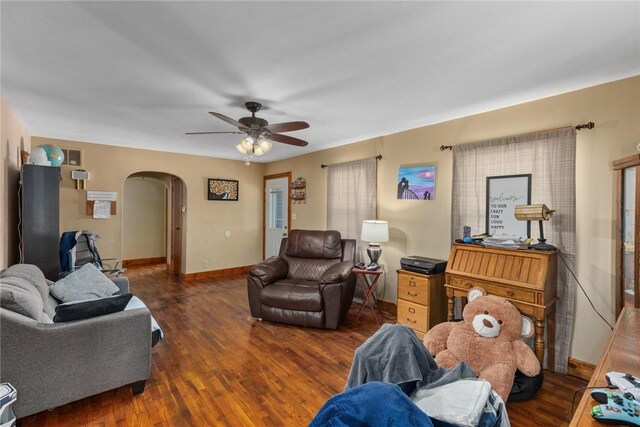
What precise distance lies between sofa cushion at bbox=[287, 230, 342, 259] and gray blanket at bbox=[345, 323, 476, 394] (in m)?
2.61

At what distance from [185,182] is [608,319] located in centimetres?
590

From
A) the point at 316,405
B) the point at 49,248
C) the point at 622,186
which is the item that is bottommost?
the point at 316,405

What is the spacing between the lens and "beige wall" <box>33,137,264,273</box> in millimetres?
4559

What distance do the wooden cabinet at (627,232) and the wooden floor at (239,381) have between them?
2.80ft

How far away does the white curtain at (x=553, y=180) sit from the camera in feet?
8.09

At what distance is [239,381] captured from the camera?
2326mm

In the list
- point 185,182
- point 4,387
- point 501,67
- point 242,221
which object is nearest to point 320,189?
point 242,221

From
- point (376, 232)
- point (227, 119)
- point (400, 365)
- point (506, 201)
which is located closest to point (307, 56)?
point (227, 119)

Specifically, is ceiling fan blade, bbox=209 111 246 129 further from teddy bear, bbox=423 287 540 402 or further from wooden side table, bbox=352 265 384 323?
teddy bear, bbox=423 287 540 402

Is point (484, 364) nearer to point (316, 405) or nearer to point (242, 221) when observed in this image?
point (316, 405)

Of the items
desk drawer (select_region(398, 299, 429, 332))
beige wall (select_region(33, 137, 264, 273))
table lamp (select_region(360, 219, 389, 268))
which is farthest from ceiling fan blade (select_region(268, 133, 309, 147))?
beige wall (select_region(33, 137, 264, 273))

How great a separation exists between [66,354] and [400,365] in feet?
6.65

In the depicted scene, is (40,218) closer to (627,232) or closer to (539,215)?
(539,215)

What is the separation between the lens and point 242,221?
6266 mm
